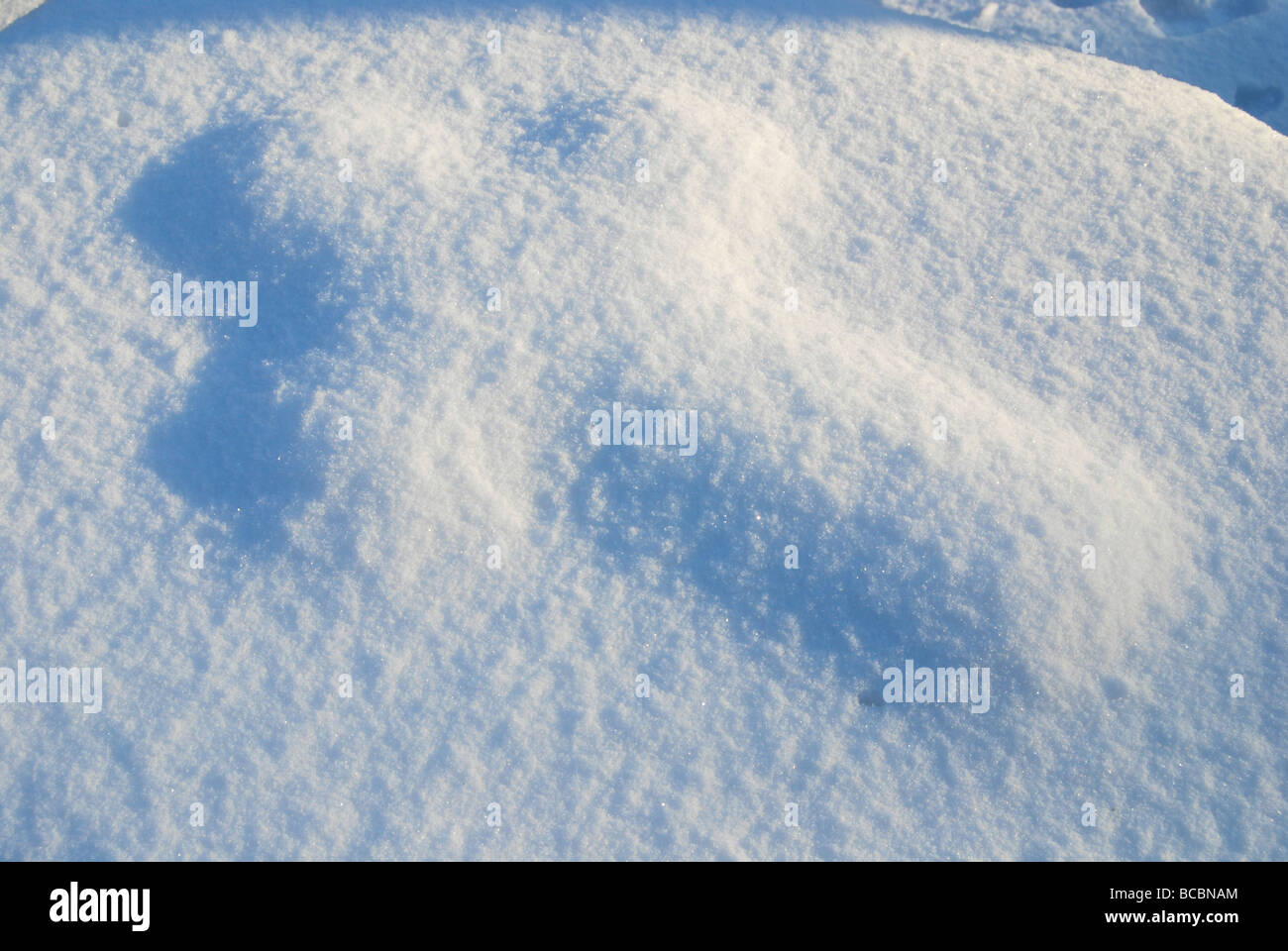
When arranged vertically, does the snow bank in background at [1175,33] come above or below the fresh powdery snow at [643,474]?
above

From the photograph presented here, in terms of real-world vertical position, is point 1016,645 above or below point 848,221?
below

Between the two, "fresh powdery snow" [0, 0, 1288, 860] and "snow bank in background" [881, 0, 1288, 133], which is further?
"snow bank in background" [881, 0, 1288, 133]

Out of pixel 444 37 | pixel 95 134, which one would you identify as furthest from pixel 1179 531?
pixel 95 134

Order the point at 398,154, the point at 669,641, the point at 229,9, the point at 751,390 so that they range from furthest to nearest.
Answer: the point at 229,9, the point at 398,154, the point at 751,390, the point at 669,641

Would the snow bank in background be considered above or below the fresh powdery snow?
above

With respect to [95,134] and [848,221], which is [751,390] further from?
[95,134]

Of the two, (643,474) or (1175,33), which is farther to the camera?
(1175,33)

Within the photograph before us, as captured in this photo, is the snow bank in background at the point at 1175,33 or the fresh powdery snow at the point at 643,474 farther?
the snow bank in background at the point at 1175,33

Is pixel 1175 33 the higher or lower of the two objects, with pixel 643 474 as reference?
higher
